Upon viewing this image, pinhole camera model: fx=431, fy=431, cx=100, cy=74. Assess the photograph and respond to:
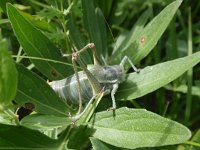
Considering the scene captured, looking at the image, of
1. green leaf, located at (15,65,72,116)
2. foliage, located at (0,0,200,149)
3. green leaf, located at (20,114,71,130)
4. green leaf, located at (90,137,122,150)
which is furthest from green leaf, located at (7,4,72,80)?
green leaf, located at (90,137,122,150)

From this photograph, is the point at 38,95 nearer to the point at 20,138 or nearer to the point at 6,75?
the point at 20,138

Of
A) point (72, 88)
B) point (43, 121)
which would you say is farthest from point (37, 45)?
point (43, 121)

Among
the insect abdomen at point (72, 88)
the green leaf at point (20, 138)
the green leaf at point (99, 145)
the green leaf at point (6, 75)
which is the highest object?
the green leaf at point (6, 75)

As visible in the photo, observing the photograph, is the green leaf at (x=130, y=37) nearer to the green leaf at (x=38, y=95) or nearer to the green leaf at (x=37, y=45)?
the green leaf at (x=37, y=45)

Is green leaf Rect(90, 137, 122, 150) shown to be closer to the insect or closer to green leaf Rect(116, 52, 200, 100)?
the insect

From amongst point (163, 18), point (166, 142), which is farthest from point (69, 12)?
point (166, 142)

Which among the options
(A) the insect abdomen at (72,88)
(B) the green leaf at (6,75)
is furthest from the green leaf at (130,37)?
(B) the green leaf at (6,75)
